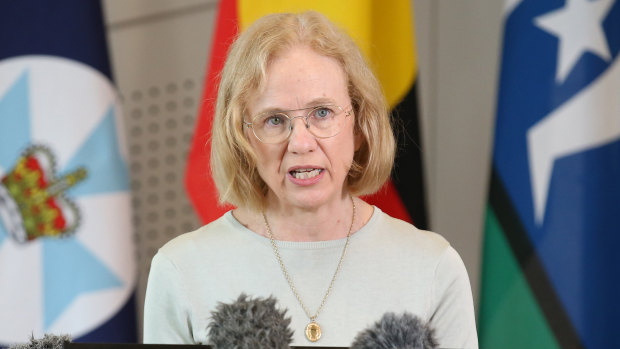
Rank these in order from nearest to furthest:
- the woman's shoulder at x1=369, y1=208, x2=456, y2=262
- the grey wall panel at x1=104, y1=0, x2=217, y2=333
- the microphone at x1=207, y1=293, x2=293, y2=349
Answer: the microphone at x1=207, y1=293, x2=293, y2=349
the woman's shoulder at x1=369, y1=208, x2=456, y2=262
the grey wall panel at x1=104, y1=0, x2=217, y2=333

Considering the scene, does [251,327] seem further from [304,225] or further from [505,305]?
[505,305]

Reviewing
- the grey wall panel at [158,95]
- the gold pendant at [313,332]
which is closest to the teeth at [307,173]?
the gold pendant at [313,332]

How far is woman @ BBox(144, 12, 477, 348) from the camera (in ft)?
3.89

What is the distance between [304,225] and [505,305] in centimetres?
99

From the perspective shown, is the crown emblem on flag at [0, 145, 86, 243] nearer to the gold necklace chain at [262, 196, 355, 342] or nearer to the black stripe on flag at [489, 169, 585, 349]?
the gold necklace chain at [262, 196, 355, 342]

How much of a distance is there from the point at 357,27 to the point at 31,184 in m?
1.06

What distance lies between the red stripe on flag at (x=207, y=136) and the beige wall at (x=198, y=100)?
2.37ft

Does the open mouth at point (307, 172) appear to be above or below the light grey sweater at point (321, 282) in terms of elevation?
above

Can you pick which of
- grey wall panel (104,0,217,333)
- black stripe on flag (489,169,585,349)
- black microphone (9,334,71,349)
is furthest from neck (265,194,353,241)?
grey wall panel (104,0,217,333)

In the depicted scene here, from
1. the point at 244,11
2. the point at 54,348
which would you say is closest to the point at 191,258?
the point at 54,348

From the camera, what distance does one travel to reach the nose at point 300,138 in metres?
1.16

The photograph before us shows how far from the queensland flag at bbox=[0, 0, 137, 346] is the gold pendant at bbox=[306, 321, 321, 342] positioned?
1.27m

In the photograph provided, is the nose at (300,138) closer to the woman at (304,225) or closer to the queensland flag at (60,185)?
the woman at (304,225)

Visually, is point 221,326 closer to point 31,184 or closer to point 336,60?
point 336,60
